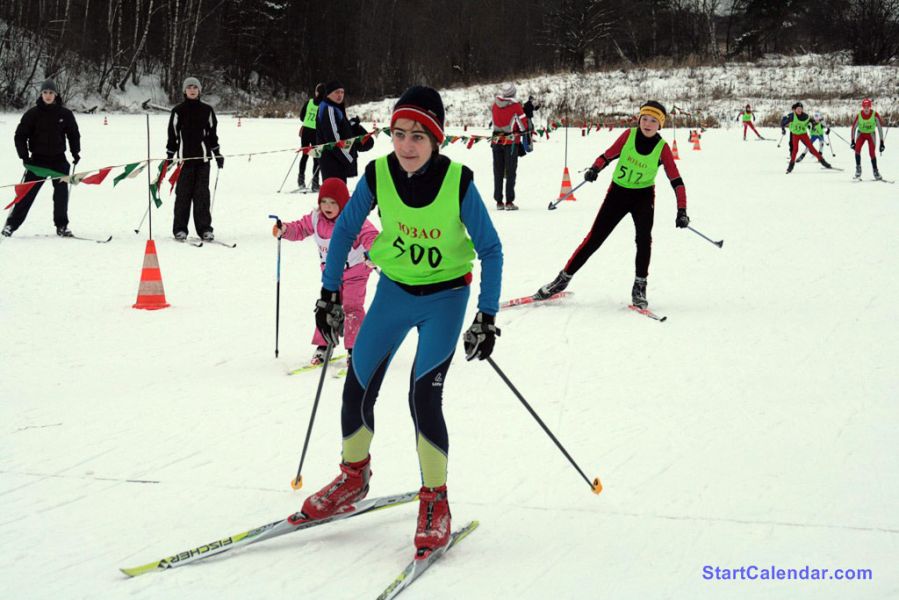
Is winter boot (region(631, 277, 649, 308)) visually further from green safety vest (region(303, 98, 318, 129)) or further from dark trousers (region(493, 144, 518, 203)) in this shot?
green safety vest (region(303, 98, 318, 129))

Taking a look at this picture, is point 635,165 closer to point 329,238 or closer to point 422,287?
point 329,238

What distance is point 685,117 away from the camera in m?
35.1

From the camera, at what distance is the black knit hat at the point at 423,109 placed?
3.36m

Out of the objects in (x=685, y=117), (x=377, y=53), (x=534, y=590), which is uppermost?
(x=377, y=53)

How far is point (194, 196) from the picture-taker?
10.7m

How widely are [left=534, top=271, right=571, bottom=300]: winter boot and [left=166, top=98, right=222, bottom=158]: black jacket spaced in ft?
15.9

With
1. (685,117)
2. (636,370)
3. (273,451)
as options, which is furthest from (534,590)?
(685,117)

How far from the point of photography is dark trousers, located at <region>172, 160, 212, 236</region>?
10547 millimetres

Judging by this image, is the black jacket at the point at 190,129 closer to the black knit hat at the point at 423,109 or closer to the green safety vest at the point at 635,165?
the green safety vest at the point at 635,165

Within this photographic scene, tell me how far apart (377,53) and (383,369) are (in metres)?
53.3

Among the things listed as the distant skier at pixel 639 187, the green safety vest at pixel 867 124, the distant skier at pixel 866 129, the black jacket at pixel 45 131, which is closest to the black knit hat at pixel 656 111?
the distant skier at pixel 639 187

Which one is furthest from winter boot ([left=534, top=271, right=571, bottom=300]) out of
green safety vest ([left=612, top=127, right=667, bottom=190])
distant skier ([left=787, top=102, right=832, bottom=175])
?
distant skier ([left=787, top=102, right=832, bottom=175])

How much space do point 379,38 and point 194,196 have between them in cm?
4620

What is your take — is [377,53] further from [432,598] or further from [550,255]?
[432,598]
